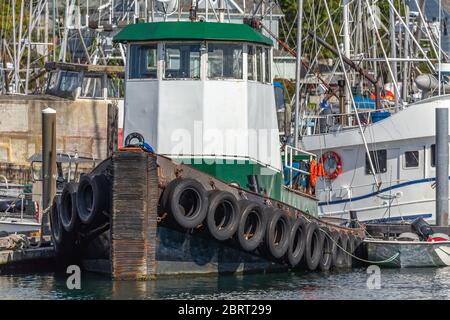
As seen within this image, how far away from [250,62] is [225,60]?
51 centimetres

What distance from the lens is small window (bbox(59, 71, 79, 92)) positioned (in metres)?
37.7

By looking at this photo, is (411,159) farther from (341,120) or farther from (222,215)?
(222,215)

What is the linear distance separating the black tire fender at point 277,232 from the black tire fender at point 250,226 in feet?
0.45

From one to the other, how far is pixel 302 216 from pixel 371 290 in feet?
8.67

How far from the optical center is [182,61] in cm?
2319

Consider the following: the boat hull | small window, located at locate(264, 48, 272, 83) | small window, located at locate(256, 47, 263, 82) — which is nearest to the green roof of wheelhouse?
small window, located at locate(256, 47, 263, 82)

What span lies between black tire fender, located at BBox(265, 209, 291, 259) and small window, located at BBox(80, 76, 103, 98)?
16.0 meters

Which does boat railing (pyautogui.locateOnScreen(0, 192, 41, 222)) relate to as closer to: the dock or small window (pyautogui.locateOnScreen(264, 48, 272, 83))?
the dock

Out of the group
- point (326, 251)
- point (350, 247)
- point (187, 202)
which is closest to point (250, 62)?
point (187, 202)

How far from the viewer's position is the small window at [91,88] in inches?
1484

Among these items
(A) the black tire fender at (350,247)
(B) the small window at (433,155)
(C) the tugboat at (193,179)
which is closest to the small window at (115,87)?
(B) the small window at (433,155)

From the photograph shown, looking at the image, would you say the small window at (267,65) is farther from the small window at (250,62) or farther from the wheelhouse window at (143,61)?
the wheelhouse window at (143,61)
